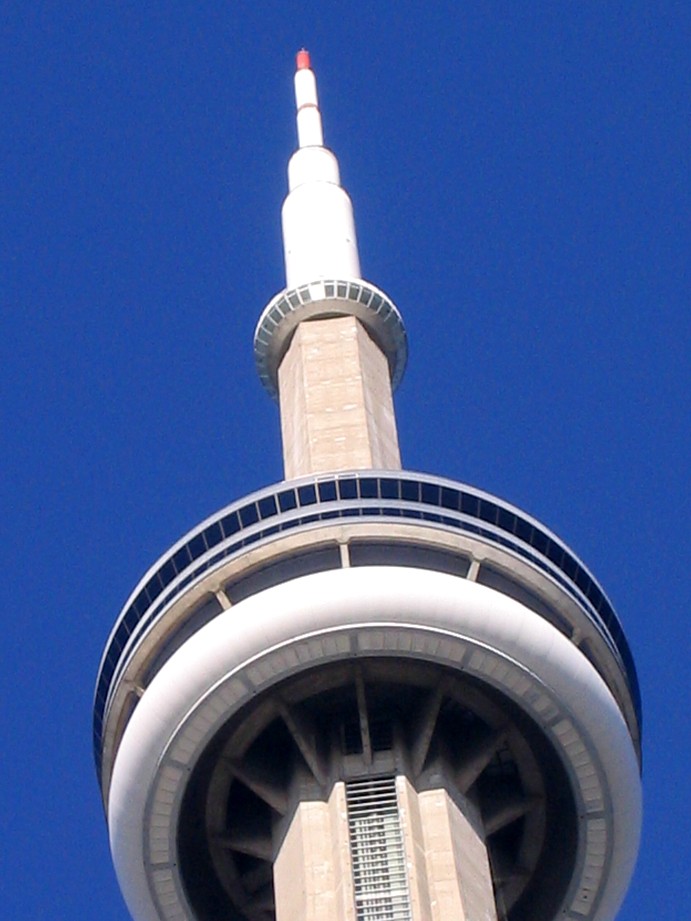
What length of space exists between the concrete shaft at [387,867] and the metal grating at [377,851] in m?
Answer: 0.02

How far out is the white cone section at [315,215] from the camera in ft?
236

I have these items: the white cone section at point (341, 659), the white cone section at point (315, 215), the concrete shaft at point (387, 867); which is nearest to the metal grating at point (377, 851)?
the concrete shaft at point (387, 867)

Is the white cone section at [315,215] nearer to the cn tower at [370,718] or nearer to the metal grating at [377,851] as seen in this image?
the cn tower at [370,718]

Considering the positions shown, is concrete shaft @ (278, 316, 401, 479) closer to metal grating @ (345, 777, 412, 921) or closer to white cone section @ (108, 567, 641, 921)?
white cone section @ (108, 567, 641, 921)

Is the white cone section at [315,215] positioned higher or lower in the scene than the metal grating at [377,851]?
higher

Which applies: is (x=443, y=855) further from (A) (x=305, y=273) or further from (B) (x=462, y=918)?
(A) (x=305, y=273)

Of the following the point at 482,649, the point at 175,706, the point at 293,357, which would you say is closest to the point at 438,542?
the point at 482,649

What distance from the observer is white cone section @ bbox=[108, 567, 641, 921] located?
5269 cm

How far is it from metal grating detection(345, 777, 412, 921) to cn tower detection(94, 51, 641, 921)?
0.06 meters

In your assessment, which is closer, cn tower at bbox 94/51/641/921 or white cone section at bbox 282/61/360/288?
cn tower at bbox 94/51/641/921

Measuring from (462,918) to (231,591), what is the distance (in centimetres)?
988

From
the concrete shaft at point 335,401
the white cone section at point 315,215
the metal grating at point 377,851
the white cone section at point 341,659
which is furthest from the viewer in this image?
the white cone section at point 315,215

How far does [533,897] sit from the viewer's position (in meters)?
58.2

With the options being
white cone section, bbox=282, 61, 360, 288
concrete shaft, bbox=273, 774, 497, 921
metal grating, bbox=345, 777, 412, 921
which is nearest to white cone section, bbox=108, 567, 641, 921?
concrete shaft, bbox=273, 774, 497, 921
